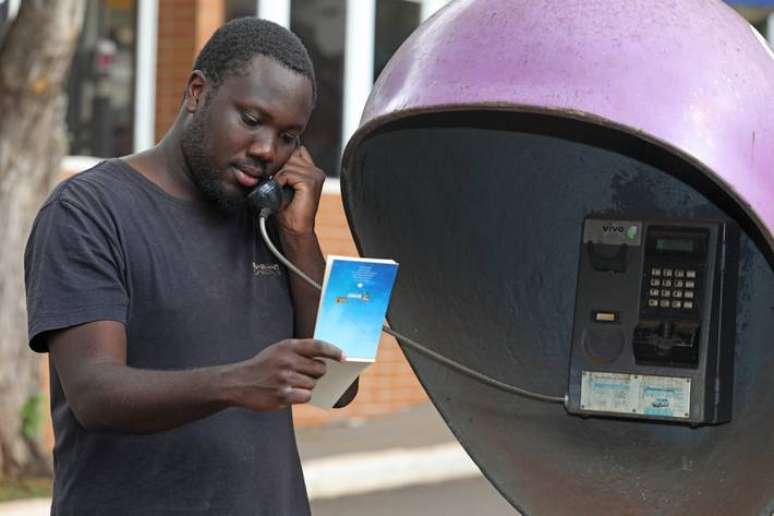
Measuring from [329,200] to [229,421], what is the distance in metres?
8.38

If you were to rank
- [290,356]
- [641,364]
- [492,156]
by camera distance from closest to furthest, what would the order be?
[290,356], [641,364], [492,156]

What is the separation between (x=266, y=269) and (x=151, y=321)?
10.7 inches

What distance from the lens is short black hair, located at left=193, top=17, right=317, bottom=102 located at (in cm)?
289

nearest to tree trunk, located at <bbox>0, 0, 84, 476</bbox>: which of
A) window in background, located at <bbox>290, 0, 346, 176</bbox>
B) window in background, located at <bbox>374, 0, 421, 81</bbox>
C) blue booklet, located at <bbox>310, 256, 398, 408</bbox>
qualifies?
window in background, located at <bbox>290, 0, 346, 176</bbox>

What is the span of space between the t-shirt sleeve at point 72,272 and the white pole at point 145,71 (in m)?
7.65

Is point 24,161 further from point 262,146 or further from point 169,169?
point 262,146

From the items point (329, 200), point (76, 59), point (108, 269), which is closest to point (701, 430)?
point (108, 269)

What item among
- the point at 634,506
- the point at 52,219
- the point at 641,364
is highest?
the point at 52,219

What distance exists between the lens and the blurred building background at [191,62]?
10117mm

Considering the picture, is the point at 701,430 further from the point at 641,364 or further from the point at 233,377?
the point at 233,377

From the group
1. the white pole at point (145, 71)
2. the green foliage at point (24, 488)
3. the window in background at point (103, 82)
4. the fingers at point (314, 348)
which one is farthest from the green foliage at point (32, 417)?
the fingers at point (314, 348)

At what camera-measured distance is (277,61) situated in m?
2.88

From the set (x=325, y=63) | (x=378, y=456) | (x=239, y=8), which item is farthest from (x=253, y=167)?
(x=325, y=63)

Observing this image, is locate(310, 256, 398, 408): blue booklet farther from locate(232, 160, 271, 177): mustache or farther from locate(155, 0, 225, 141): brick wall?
locate(155, 0, 225, 141): brick wall
